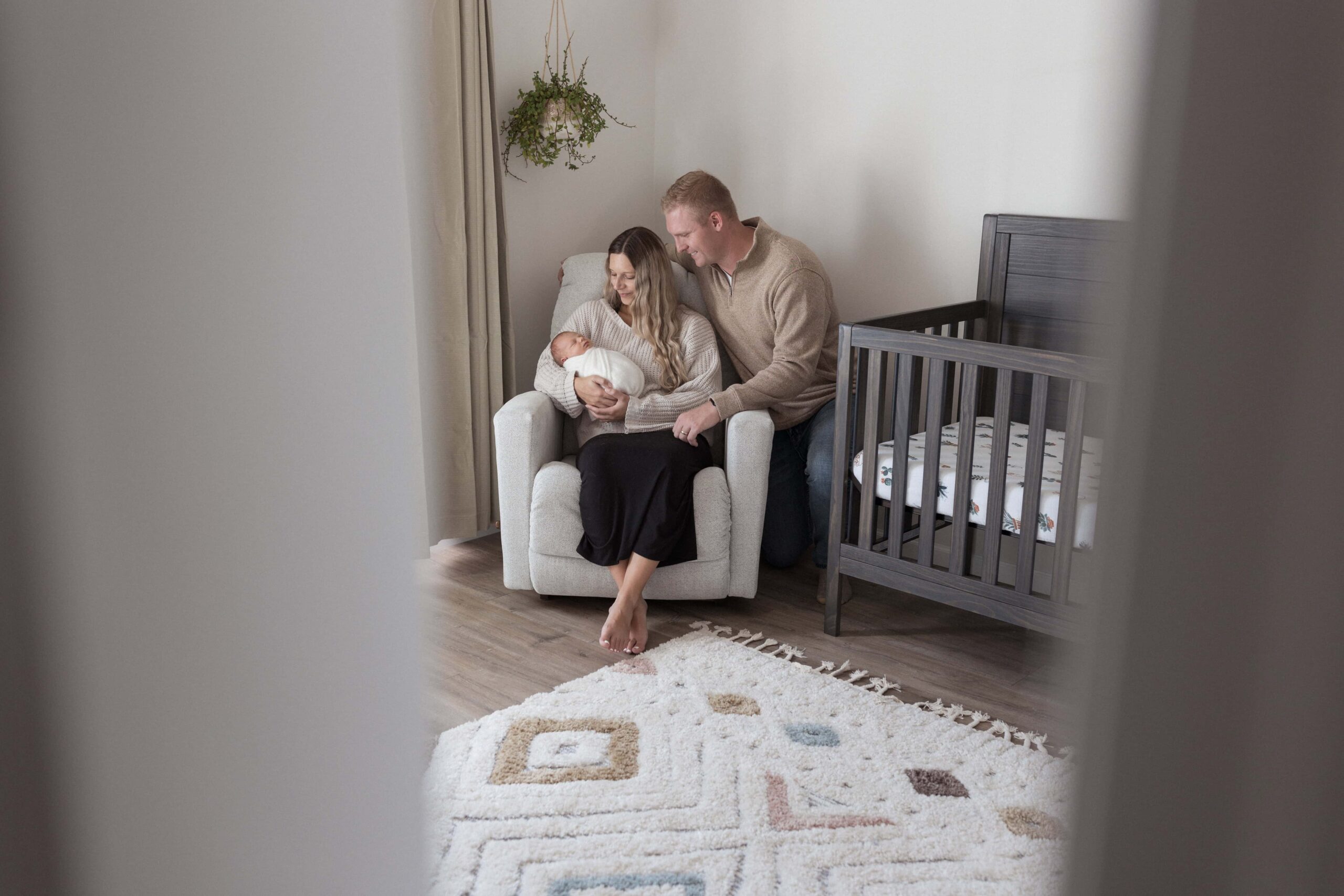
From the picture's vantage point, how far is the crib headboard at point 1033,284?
9.62 feet

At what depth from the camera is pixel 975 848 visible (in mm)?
1839

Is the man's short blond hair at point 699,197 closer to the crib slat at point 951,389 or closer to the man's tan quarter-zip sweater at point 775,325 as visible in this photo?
the man's tan quarter-zip sweater at point 775,325

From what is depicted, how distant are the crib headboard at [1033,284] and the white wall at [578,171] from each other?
1281 mm

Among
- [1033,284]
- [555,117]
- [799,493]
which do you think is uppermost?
[555,117]

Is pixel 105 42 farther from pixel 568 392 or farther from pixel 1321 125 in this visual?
pixel 568 392

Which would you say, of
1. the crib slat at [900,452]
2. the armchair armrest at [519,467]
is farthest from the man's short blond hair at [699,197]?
the crib slat at [900,452]

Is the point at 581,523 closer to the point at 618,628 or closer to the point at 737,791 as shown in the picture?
the point at 618,628

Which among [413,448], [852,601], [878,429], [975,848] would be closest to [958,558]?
[878,429]

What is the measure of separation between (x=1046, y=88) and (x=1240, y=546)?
3.07m

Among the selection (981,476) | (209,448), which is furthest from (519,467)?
(209,448)

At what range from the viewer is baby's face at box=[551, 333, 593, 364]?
3.01 metres

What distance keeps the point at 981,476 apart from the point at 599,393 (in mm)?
1042

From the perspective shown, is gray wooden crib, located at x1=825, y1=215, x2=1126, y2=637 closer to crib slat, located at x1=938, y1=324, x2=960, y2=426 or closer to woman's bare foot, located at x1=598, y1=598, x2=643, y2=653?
crib slat, located at x1=938, y1=324, x2=960, y2=426

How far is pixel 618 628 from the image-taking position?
2643 millimetres
